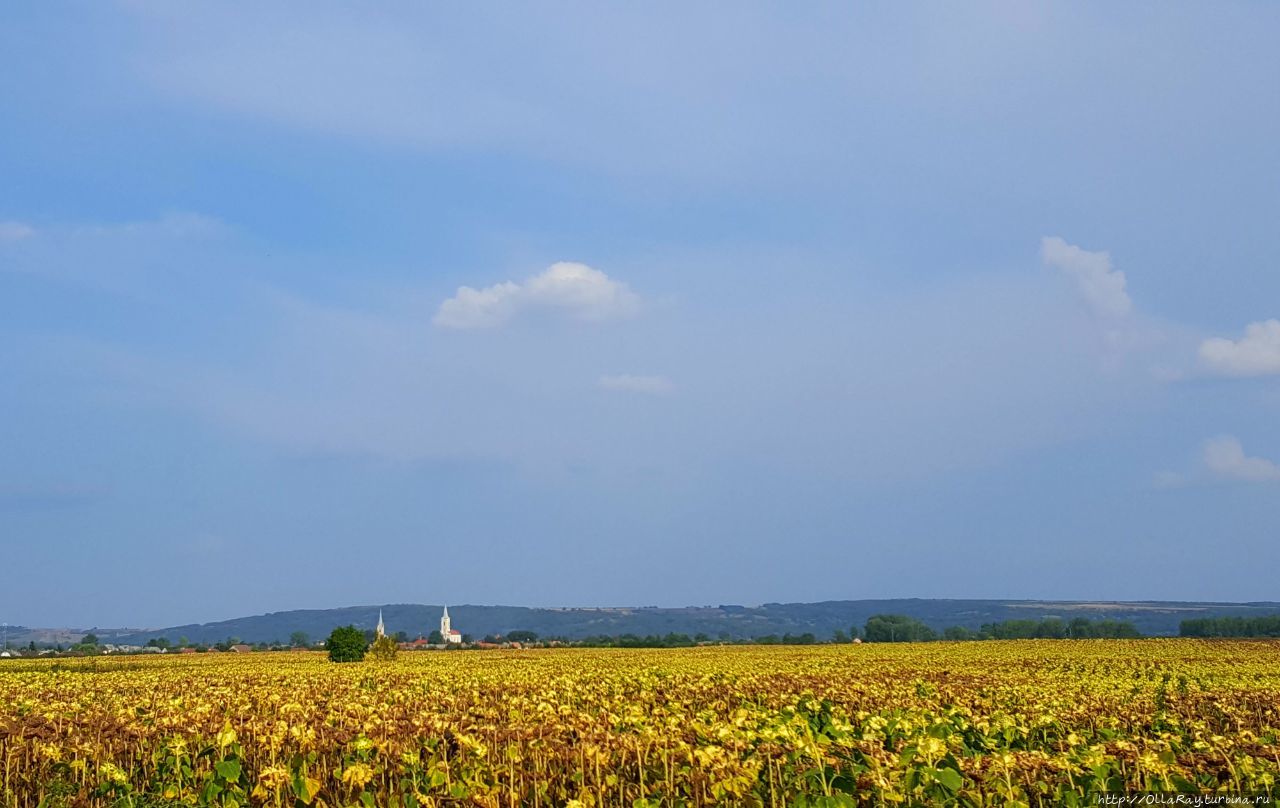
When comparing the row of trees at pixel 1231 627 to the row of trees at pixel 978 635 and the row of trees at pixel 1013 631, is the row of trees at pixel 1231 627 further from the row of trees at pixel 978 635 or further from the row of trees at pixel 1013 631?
the row of trees at pixel 1013 631

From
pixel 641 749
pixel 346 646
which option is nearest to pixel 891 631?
pixel 346 646

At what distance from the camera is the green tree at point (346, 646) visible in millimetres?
64438

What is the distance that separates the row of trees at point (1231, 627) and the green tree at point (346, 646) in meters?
114

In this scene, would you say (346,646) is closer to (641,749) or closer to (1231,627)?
(641,749)

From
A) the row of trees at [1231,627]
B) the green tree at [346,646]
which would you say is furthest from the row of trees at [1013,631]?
the green tree at [346,646]

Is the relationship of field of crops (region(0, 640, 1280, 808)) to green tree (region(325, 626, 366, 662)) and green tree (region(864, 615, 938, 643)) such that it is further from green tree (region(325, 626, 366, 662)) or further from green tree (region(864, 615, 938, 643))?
green tree (region(864, 615, 938, 643))

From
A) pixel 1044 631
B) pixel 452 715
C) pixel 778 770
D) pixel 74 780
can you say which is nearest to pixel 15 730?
pixel 74 780

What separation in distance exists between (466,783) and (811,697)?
1392 centimetres

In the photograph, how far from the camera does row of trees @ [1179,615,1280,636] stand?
441 ft

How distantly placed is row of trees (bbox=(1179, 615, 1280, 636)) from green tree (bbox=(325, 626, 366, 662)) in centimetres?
11379

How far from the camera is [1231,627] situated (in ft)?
458

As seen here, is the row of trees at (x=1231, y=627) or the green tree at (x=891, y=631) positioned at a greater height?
the row of trees at (x=1231, y=627)

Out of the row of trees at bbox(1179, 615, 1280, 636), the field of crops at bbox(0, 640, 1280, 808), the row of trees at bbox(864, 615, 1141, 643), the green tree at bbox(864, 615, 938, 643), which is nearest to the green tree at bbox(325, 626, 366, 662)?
the field of crops at bbox(0, 640, 1280, 808)

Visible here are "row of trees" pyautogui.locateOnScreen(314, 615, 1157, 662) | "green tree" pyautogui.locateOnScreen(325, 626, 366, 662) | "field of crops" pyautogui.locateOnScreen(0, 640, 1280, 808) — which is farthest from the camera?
"row of trees" pyautogui.locateOnScreen(314, 615, 1157, 662)
